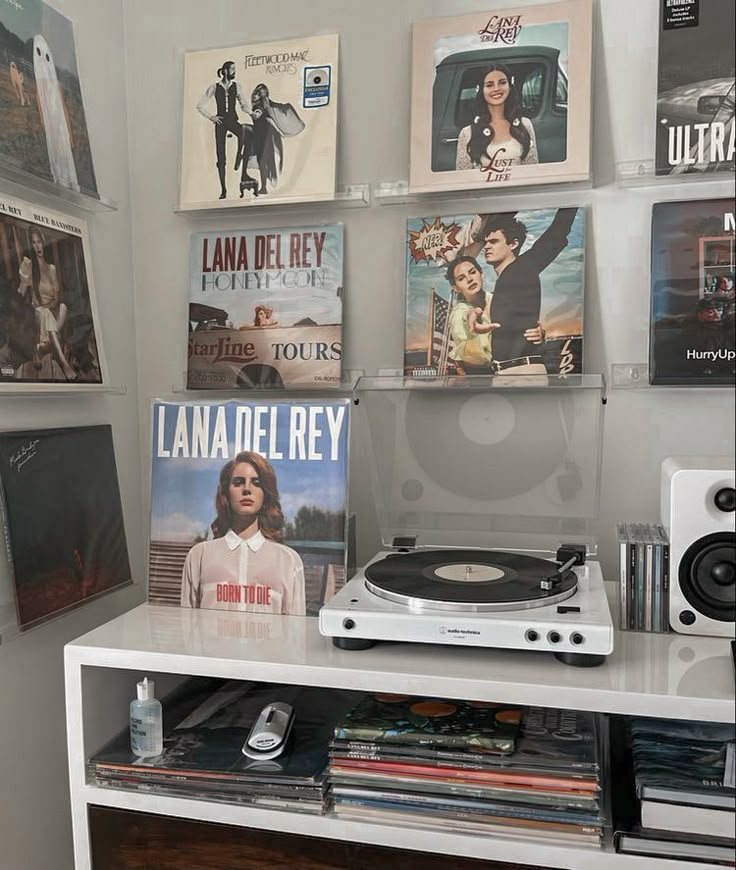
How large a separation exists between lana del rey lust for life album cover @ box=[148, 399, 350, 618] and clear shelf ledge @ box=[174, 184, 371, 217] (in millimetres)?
461

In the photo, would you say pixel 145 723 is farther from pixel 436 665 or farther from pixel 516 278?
pixel 516 278

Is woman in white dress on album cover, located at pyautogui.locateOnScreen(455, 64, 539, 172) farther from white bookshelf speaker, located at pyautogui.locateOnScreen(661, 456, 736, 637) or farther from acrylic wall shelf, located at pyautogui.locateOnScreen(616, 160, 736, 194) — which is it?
white bookshelf speaker, located at pyautogui.locateOnScreen(661, 456, 736, 637)

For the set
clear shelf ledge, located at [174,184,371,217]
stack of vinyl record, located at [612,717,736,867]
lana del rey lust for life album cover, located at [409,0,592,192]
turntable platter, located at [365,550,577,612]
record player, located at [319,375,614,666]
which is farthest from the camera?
clear shelf ledge, located at [174,184,371,217]

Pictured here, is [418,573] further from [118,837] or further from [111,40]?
[111,40]

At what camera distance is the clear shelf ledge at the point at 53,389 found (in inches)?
53.7

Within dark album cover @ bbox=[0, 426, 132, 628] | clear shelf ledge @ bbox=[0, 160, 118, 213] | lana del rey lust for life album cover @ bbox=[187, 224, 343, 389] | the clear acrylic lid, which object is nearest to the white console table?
dark album cover @ bbox=[0, 426, 132, 628]

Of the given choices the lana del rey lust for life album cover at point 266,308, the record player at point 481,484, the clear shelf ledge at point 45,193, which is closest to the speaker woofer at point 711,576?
the record player at point 481,484

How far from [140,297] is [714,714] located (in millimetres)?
1353

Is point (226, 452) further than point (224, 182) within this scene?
No

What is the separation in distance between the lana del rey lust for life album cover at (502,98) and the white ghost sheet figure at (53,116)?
63 centimetres

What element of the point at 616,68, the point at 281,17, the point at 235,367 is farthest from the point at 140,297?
the point at 616,68

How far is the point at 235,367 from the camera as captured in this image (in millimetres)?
1695

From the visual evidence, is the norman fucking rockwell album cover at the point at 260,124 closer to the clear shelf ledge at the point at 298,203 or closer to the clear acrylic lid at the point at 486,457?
the clear shelf ledge at the point at 298,203

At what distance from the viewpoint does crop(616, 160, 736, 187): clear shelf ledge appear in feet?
4.73
